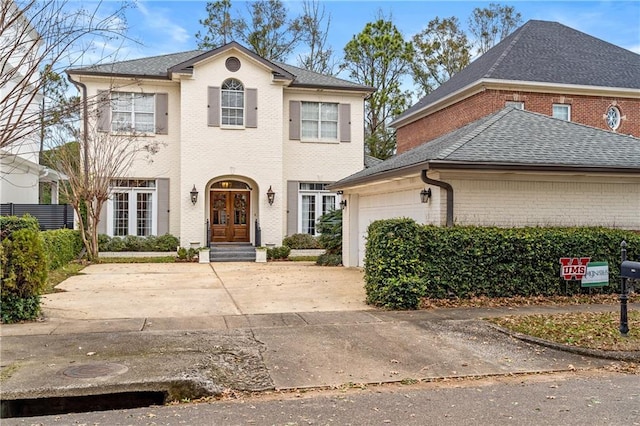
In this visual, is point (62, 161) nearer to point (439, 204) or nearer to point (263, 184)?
point (263, 184)

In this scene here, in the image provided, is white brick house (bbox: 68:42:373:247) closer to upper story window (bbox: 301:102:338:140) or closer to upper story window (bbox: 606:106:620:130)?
upper story window (bbox: 301:102:338:140)

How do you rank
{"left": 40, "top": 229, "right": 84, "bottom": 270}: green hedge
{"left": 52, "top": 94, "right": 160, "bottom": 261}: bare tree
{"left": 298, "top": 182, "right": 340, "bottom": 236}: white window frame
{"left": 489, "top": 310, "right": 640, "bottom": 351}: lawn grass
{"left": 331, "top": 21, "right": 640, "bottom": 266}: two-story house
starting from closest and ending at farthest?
{"left": 489, "top": 310, "right": 640, "bottom": 351}: lawn grass < {"left": 331, "top": 21, "right": 640, "bottom": 266}: two-story house < {"left": 40, "top": 229, "right": 84, "bottom": 270}: green hedge < {"left": 52, "top": 94, "right": 160, "bottom": 261}: bare tree < {"left": 298, "top": 182, "right": 340, "bottom": 236}: white window frame

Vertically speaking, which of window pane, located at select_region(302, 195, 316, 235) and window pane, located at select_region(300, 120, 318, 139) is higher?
window pane, located at select_region(300, 120, 318, 139)

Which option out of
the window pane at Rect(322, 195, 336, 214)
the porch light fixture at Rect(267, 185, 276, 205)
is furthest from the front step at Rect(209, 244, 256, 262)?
the window pane at Rect(322, 195, 336, 214)

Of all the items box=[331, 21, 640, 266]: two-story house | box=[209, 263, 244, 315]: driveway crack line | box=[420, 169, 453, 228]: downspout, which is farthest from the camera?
box=[331, 21, 640, 266]: two-story house

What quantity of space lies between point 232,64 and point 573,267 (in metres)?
14.4

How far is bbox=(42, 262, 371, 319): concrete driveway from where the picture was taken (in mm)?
9023

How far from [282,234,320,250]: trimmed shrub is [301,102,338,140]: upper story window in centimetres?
401

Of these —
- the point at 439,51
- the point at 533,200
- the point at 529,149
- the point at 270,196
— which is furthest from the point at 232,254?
the point at 439,51

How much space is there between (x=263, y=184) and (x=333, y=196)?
2991 mm

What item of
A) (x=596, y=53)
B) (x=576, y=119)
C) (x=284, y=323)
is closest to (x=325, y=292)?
(x=284, y=323)

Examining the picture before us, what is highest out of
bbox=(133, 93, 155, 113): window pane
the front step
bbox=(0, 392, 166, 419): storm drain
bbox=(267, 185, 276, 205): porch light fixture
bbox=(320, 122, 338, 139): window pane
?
bbox=(133, 93, 155, 113): window pane

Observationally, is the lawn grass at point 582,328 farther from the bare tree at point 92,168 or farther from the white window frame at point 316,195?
the bare tree at point 92,168

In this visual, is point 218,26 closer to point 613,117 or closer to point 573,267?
point 613,117
